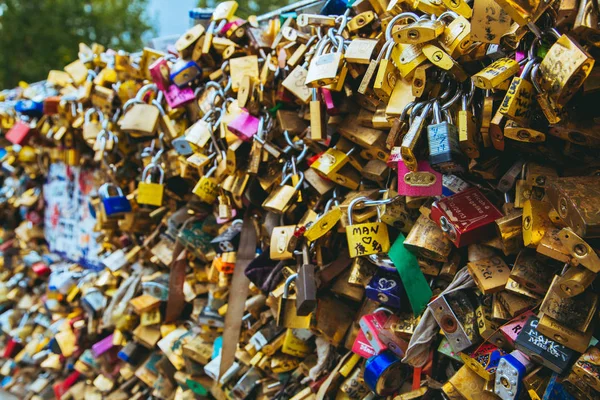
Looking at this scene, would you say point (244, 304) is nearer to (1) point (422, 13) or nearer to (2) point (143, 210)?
(2) point (143, 210)

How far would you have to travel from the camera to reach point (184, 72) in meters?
2.49

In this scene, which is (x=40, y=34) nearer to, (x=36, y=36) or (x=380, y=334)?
(x=36, y=36)

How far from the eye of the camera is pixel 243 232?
7.39 feet

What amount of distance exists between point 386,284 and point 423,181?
0.38 meters

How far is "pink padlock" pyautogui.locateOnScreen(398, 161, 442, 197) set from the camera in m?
1.40

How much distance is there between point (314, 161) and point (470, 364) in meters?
0.85

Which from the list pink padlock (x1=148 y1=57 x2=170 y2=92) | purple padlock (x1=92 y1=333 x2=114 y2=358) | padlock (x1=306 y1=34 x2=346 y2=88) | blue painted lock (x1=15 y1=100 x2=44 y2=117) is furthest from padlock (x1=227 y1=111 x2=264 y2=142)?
blue painted lock (x1=15 y1=100 x2=44 y2=117)

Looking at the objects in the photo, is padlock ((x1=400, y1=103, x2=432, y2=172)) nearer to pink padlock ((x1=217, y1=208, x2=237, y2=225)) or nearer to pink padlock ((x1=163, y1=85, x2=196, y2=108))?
pink padlock ((x1=217, y1=208, x2=237, y2=225))

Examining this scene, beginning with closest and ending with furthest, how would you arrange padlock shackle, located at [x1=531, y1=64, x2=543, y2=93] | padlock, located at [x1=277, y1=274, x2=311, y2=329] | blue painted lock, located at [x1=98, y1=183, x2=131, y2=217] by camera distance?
padlock shackle, located at [x1=531, y1=64, x2=543, y2=93] → padlock, located at [x1=277, y1=274, x2=311, y2=329] → blue painted lock, located at [x1=98, y1=183, x2=131, y2=217]

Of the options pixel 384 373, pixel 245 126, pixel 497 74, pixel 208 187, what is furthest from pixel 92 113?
pixel 497 74

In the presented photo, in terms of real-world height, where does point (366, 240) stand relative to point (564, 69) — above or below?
below

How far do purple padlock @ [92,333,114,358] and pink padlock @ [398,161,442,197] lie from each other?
228 cm

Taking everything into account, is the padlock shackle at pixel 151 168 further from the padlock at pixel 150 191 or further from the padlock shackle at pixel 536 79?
the padlock shackle at pixel 536 79

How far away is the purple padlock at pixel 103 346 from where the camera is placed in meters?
3.03
